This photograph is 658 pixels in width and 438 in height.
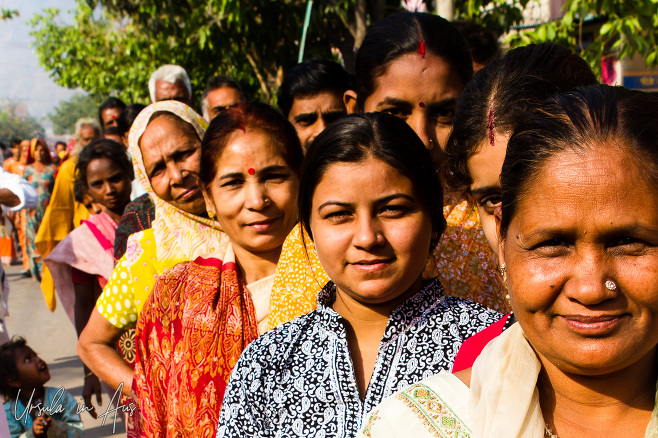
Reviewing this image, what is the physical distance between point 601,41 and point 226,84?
295 centimetres

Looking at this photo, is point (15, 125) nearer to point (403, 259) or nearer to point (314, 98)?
point (314, 98)

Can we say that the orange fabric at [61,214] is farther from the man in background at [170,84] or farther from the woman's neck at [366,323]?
the woman's neck at [366,323]

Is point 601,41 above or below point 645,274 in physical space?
above

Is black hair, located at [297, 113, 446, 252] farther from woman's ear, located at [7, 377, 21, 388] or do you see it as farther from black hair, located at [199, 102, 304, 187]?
woman's ear, located at [7, 377, 21, 388]

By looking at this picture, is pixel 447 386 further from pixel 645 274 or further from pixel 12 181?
pixel 12 181

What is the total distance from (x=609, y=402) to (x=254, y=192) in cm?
151

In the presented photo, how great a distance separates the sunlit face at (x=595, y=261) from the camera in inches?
43.6

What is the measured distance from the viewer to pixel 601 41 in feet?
15.9

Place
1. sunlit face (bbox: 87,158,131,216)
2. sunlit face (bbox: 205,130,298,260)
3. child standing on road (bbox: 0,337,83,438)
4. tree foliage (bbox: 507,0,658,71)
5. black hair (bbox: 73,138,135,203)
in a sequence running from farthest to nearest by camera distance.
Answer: black hair (bbox: 73,138,135,203), sunlit face (bbox: 87,158,131,216), tree foliage (bbox: 507,0,658,71), child standing on road (bbox: 0,337,83,438), sunlit face (bbox: 205,130,298,260)

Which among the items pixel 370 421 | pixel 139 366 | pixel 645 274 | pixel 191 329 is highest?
pixel 645 274

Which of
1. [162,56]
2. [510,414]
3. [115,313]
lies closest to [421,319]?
[510,414]

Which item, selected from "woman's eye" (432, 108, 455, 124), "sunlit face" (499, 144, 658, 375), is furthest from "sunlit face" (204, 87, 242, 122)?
"sunlit face" (499, 144, 658, 375)

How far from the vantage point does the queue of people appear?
1.14 meters

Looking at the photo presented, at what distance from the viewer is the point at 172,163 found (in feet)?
10.5
